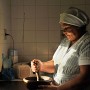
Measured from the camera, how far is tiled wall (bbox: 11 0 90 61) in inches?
110

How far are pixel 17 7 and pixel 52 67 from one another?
113 cm

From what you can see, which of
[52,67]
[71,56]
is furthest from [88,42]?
[52,67]

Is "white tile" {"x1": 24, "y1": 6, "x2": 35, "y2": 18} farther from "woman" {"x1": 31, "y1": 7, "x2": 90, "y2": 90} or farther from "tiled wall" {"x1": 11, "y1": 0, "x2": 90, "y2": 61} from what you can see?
"woman" {"x1": 31, "y1": 7, "x2": 90, "y2": 90}

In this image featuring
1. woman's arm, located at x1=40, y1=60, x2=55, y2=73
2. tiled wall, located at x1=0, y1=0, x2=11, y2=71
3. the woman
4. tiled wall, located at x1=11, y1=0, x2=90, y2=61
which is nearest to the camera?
the woman

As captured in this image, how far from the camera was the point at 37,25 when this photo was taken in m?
2.81

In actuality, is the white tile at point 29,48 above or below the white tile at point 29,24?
below

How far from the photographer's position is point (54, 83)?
1.68 metres

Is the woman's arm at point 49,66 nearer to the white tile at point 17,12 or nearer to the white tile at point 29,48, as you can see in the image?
the white tile at point 29,48

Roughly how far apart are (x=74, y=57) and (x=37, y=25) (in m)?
1.34

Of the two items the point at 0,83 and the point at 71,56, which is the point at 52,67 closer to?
the point at 71,56

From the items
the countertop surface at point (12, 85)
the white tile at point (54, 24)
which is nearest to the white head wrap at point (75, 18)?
the countertop surface at point (12, 85)

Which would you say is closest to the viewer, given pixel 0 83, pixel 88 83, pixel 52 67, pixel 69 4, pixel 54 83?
pixel 88 83

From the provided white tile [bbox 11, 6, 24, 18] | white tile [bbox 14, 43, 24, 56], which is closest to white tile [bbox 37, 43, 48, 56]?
white tile [bbox 14, 43, 24, 56]

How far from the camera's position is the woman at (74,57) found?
56.6 inches
